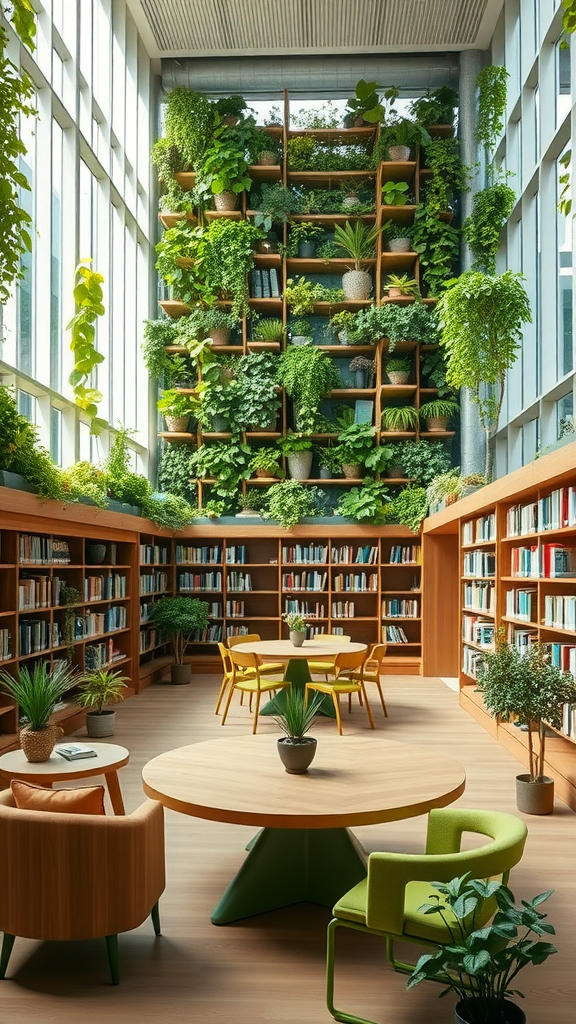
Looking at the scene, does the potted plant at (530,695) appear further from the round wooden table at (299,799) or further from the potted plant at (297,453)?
the potted plant at (297,453)

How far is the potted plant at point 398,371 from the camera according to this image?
1211cm

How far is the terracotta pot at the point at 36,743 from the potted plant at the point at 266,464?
8370mm

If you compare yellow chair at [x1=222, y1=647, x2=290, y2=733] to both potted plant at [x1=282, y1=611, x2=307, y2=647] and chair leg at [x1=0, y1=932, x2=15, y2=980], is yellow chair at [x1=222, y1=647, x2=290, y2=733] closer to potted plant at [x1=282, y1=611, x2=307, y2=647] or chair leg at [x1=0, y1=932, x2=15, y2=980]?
potted plant at [x1=282, y1=611, x2=307, y2=647]

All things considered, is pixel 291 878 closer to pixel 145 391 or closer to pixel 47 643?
pixel 47 643

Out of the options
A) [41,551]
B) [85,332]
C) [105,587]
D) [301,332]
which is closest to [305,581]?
[105,587]

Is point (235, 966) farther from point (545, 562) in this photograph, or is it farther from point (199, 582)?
point (199, 582)

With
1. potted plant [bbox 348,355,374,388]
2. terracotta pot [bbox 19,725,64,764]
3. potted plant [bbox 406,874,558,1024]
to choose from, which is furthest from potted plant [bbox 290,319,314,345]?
potted plant [bbox 406,874,558,1024]

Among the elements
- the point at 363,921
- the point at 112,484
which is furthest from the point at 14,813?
the point at 112,484

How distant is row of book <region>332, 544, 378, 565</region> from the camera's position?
11.6 m

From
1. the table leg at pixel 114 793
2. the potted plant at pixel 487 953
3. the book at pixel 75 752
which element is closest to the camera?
the potted plant at pixel 487 953

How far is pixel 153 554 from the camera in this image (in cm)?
1091

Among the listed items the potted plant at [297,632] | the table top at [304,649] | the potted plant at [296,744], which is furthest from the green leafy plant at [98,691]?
the potted plant at [296,744]

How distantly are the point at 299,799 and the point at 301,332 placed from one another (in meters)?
9.99

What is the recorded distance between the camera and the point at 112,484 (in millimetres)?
9227
